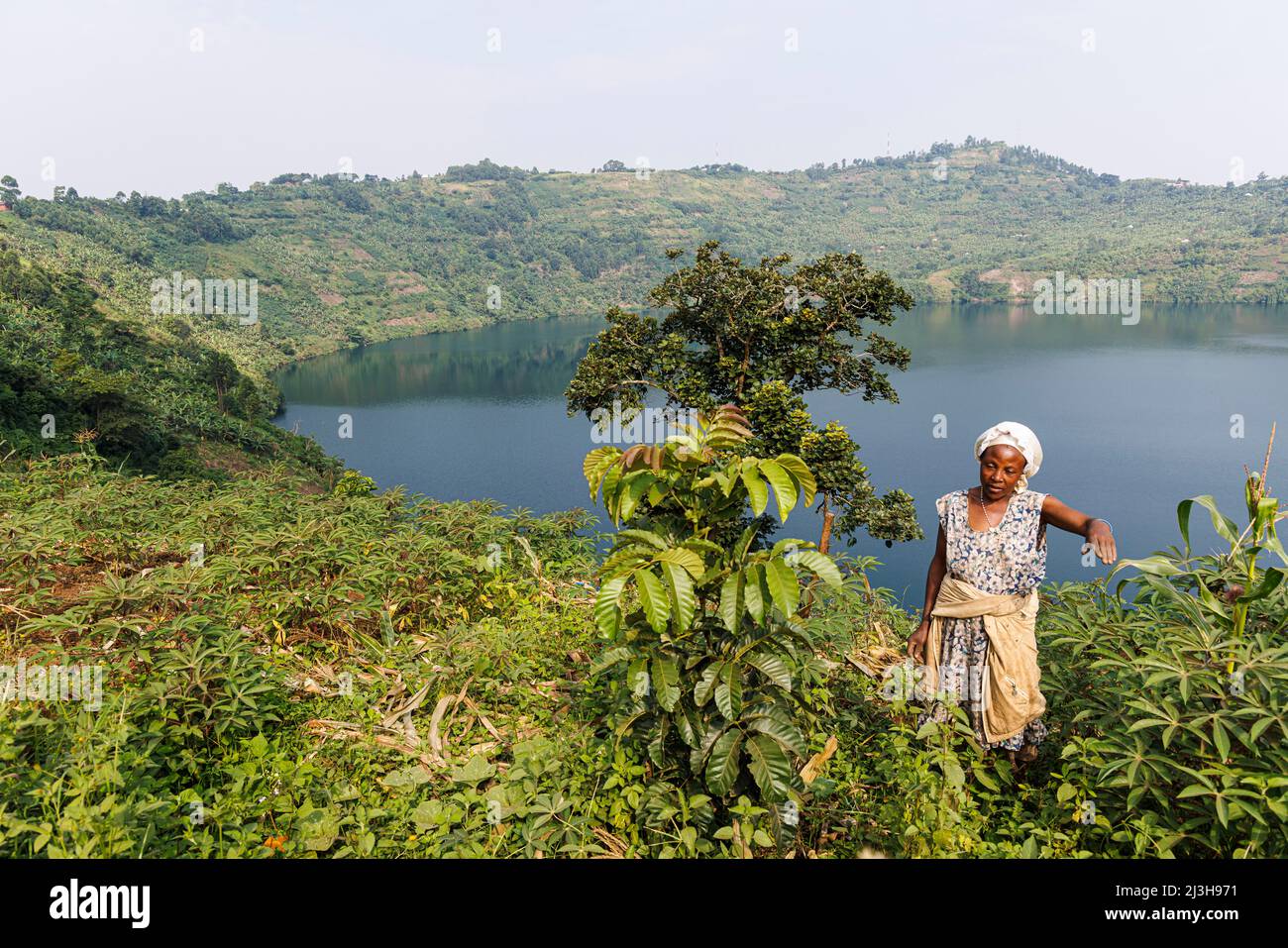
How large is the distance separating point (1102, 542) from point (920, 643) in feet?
2.94

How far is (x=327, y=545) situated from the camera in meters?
4.71

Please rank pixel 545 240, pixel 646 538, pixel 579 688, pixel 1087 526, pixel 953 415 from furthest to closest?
Result: pixel 545 240, pixel 953 415, pixel 579 688, pixel 1087 526, pixel 646 538

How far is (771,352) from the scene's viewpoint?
1323 centimetres

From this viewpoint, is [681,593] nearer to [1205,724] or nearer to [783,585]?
[783,585]

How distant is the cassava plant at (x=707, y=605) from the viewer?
2.22 meters

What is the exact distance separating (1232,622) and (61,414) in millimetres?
23032

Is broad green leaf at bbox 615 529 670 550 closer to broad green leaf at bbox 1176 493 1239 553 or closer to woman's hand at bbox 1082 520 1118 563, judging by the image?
woman's hand at bbox 1082 520 1118 563

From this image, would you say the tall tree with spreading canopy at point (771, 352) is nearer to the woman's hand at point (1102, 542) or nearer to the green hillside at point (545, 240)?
the woman's hand at point (1102, 542)

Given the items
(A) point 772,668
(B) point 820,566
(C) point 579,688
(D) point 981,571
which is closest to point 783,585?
(B) point 820,566

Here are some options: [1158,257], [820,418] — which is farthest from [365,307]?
[1158,257]

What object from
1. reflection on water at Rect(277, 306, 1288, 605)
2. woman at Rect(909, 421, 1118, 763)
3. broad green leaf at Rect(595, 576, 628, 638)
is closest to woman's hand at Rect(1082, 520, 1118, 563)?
woman at Rect(909, 421, 1118, 763)
